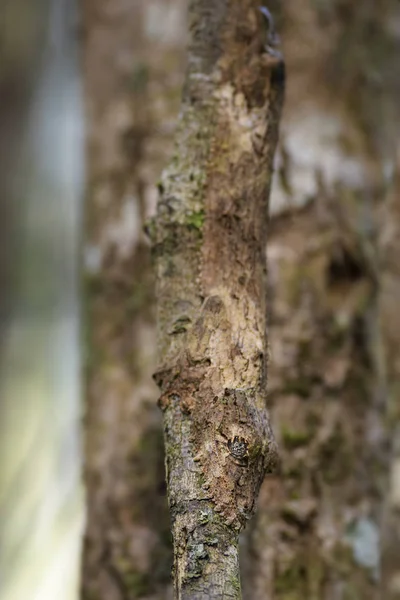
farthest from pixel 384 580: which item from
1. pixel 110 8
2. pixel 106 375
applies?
pixel 110 8

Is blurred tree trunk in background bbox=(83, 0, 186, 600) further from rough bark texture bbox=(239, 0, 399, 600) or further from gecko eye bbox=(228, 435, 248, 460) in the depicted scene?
gecko eye bbox=(228, 435, 248, 460)

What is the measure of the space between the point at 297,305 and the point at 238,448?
2.00 ft

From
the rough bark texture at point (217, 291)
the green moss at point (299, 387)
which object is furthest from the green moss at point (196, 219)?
the green moss at point (299, 387)

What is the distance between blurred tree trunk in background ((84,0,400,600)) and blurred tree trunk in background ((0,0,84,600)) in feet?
1.37

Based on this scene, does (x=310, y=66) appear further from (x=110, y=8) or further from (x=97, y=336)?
(x=97, y=336)

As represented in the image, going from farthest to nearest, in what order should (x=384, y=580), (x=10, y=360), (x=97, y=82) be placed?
(x=10, y=360), (x=97, y=82), (x=384, y=580)

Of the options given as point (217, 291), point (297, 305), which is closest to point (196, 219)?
point (217, 291)

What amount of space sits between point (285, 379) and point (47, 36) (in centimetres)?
146

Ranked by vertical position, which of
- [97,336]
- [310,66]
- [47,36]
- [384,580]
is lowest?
[384,580]

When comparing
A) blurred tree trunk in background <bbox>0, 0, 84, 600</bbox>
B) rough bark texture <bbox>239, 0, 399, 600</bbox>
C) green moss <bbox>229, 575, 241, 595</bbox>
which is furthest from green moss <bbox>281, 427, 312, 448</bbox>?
blurred tree trunk in background <bbox>0, 0, 84, 600</bbox>

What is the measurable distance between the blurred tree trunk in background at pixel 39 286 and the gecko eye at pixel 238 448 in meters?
1.17

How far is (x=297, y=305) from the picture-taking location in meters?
1.21

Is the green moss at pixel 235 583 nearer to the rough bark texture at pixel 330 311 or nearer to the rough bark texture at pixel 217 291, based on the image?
the rough bark texture at pixel 217 291

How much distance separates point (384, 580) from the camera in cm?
115
